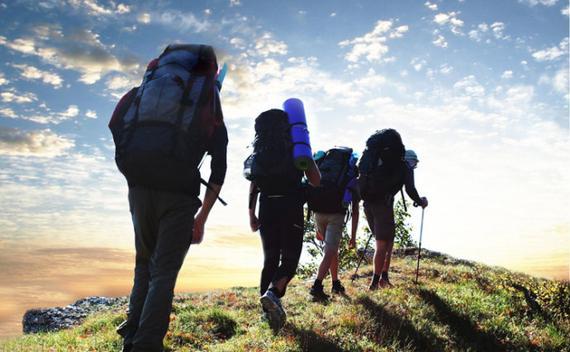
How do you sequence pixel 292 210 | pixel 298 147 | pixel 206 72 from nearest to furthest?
pixel 206 72, pixel 298 147, pixel 292 210

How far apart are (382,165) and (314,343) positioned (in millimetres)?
4769

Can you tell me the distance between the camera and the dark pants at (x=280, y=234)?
652 centimetres

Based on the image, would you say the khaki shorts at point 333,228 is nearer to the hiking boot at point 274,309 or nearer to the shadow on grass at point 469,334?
the shadow on grass at point 469,334

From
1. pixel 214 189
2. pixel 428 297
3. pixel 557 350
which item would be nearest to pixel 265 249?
pixel 214 189

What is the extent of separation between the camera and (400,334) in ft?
21.1

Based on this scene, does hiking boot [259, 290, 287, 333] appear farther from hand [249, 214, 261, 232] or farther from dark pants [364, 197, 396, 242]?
dark pants [364, 197, 396, 242]

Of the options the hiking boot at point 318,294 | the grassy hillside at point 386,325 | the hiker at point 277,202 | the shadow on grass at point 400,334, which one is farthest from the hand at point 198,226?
the hiking boot at point 318,294

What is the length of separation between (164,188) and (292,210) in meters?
2.70

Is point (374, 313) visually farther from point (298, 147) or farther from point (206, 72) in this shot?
point (206, 72)

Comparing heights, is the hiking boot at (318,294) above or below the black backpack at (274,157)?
below

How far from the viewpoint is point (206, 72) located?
4574 millimetres

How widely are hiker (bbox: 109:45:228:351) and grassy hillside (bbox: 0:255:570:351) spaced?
177cm

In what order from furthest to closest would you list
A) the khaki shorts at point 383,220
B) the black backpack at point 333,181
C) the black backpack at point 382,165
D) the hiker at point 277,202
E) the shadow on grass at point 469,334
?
1. the khaki shorts at point 383,220
2. the black backpack at point 382,165
3. the black backpack at point 333,181
4. the shadow on grass at point 469,334
5. the hiker at point 277,202

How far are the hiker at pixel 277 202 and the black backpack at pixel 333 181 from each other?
6.82ft
